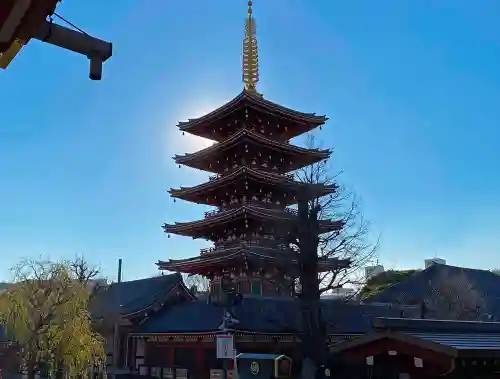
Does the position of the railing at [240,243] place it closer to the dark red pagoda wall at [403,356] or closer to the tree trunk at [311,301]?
the tree trunk at [311,301]

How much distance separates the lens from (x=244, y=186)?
28266mm

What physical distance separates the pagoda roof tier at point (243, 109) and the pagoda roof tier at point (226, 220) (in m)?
5.60

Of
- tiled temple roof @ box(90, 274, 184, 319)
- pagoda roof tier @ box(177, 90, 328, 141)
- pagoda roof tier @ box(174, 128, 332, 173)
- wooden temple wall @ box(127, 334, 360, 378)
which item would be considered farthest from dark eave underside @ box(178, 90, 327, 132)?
wooden temple wall @ box(127, 334, 360, 378)

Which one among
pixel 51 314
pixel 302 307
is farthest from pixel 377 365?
pixel 51 314

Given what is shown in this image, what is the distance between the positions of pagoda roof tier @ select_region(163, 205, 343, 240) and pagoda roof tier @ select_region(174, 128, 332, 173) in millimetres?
3534

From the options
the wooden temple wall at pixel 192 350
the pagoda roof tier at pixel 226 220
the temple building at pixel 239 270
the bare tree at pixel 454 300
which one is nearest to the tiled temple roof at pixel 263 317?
the temple building at pixel 239 270

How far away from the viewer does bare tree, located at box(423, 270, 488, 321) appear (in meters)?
33.3

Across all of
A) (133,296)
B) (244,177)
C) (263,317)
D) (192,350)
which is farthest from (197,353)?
(133,296)

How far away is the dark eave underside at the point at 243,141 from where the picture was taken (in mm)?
27812

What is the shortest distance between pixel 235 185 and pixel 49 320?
13.3m

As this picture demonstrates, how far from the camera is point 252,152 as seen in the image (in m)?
29.2

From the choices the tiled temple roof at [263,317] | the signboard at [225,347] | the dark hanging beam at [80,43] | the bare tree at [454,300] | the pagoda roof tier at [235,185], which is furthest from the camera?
the bare tree at [454,300]

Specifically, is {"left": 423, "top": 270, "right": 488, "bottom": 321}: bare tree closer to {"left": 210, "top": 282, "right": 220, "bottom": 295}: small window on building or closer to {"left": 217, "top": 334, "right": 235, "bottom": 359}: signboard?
{"left": 210, "top": 282, "right": 220, "bottom": 295}: small window on building

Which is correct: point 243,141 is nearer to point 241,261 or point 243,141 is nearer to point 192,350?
point 241,261
